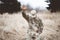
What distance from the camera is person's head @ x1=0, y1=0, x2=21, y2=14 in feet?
6.14

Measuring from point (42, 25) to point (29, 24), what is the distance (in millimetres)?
178

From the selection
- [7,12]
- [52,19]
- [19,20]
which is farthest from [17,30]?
[52,19]

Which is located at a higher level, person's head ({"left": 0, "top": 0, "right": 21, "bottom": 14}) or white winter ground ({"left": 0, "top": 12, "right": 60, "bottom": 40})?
person's head ({"left": 0, "top": 0, "right": 21, "bottom": 14})

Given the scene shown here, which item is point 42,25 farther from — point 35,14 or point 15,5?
point 15,5

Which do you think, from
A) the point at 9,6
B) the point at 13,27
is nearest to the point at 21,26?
the point at 13,27

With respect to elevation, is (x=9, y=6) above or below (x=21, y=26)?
above

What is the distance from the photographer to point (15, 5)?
1.88 metres

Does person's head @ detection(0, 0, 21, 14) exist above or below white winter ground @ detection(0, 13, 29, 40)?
above

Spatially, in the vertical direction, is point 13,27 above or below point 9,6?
below

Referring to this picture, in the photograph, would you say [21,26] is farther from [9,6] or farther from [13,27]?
[9,6]

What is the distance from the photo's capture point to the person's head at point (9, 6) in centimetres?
187

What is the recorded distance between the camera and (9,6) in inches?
74.0

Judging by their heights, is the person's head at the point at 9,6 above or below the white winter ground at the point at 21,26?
above

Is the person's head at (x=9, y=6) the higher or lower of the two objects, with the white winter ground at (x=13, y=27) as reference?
higher
